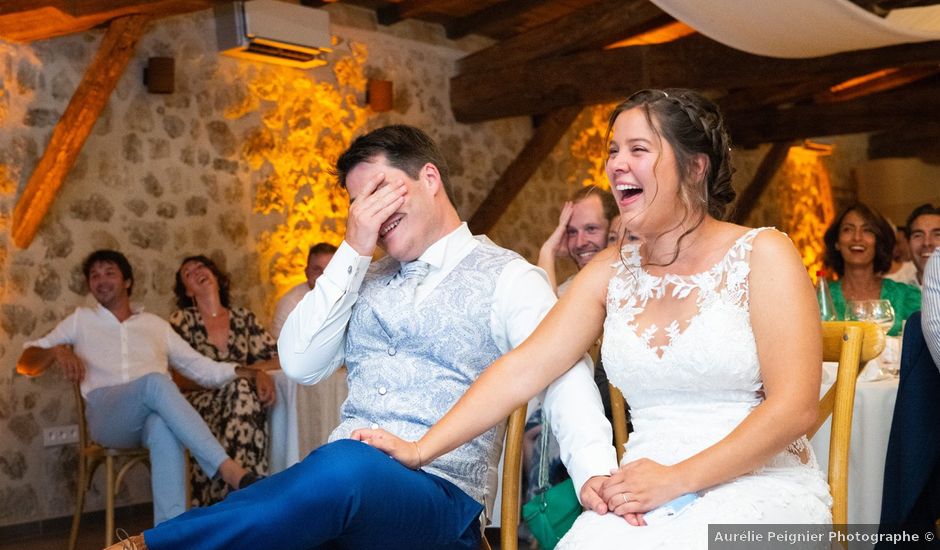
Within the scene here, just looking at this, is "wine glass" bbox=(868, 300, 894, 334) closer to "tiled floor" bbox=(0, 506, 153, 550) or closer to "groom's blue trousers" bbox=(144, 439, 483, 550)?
"groom's blue trousers" bbox=(144, 439, 483, 550)

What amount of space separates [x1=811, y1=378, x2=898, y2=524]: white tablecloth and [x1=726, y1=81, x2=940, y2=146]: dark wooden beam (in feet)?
20.3

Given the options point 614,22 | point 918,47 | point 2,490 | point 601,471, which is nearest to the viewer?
point 601,471

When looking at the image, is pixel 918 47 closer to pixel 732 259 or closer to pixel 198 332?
pixel 198 332

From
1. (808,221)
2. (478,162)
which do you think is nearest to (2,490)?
(478,162)

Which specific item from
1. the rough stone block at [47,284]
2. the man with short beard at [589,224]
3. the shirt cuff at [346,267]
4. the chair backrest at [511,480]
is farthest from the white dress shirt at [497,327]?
the rough stone block at [47,284]

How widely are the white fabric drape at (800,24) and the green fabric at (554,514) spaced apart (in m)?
3.13

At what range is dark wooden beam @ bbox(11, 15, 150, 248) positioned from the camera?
5004 millimetres

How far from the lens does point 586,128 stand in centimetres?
848

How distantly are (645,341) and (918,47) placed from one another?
5.06 m

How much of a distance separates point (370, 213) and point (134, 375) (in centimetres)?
304

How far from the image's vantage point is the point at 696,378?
1645 mm

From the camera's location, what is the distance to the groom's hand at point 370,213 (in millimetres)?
1895

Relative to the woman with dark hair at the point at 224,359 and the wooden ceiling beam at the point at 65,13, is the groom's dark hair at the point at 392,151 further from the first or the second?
the wooden ceiling beam at the point at 65,13

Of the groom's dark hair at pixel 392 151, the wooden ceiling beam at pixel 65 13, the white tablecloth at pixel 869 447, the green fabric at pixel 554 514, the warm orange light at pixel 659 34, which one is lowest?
the white tablecloth at pixel 869 447
